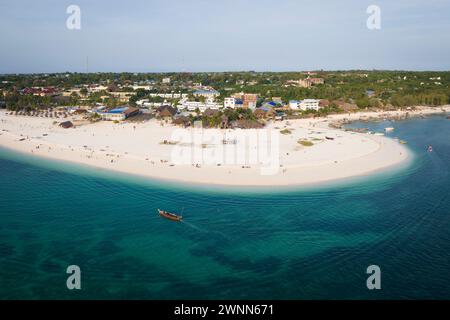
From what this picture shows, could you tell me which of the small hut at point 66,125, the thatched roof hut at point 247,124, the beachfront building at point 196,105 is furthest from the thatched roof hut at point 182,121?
the small hut at point 66,125

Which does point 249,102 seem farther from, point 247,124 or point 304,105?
point 247,124

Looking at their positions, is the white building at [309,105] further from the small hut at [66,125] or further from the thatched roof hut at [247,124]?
the small hut at [66,125]

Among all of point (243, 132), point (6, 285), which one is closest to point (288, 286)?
point (6, 285)

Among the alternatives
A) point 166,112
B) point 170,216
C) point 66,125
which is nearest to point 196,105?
point 166,112

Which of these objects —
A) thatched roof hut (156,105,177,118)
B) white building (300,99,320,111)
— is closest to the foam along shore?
thatched roof hut (156,105,177,118)

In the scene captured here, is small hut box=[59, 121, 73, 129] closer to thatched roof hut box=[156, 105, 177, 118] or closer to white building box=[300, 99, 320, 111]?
thatched roof hut box=[156, 105, 177, 118]
